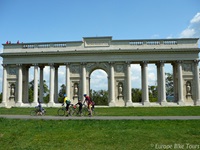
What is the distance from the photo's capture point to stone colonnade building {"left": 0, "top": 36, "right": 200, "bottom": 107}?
174 ft

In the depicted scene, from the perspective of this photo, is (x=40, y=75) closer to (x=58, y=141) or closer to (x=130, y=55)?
(x=130, y=55)

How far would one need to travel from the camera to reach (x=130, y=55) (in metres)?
53.8

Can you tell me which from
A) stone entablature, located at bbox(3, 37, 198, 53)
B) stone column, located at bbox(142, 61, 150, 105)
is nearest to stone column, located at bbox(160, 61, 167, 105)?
stone column, located at bbox(142, 61, 150, 105)

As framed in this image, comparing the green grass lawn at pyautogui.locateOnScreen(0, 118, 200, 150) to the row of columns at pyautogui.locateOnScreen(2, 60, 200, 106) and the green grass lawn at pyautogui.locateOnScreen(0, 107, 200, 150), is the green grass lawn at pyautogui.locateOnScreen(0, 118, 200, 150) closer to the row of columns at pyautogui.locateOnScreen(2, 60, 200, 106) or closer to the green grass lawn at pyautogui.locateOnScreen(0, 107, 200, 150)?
the green grass lawn at pyautogui.locateOnScreen(0, 107, 200, 150)

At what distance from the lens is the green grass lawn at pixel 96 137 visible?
12891 mm

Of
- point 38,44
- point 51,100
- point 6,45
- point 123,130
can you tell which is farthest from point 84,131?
point 6,45

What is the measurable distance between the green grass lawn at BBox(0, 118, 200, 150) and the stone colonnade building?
3522 centimetres

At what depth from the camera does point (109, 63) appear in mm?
54094

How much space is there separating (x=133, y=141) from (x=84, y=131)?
4095 mm

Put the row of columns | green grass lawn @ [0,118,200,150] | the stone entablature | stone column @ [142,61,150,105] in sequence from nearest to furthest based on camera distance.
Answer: green grass lawn @ [0,118,200,150], the row of columns, stone column @ [142,61,150,105], the stone entablature

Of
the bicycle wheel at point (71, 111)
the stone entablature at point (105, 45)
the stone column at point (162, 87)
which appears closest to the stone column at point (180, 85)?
A: the stone column at point (162, 87)

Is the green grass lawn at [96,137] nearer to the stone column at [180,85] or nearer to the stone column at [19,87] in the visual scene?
the stone column at [180,85]

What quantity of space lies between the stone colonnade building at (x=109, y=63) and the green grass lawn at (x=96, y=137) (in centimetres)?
3522

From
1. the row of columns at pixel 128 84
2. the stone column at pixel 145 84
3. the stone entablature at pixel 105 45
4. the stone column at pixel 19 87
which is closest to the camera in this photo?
the row of columns at pixel 128 84
